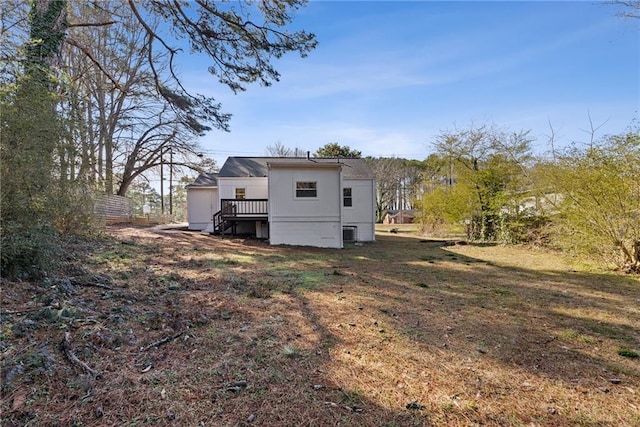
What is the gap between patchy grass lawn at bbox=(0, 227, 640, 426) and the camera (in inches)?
82.4

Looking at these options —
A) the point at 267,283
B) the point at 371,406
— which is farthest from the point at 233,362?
the point at 267,283

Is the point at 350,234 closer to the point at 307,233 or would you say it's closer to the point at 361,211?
the point at 361,211

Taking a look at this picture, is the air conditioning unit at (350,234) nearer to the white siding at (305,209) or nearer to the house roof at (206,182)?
the white siding at (305,209)

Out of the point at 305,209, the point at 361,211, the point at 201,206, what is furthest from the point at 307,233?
the point at 201,206

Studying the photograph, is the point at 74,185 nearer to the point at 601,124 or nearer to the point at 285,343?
the point at 285,343

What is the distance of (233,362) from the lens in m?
2.70

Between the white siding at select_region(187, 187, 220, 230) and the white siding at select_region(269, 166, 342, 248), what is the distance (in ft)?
28.1

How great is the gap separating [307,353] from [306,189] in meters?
9.80

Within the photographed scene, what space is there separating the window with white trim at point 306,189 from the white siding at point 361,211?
3785mm

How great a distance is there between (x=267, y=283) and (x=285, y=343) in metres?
2.68

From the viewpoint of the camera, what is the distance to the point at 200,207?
64.2 feet

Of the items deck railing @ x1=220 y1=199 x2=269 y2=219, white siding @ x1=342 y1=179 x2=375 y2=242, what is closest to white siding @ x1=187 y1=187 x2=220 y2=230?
deck railing @ x1=220 y1=199 x2=269 y2=219

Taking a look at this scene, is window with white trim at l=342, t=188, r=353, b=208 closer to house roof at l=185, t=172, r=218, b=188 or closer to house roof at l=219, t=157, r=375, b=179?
house roof at l=219, t=157, r=375, b=179

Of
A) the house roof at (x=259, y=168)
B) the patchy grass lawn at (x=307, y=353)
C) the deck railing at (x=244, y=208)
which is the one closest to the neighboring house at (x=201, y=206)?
the house roof at (x=259, y=168)
